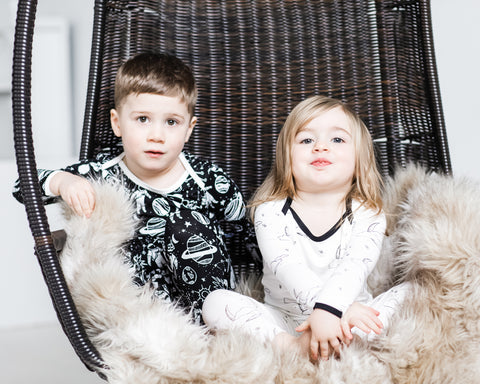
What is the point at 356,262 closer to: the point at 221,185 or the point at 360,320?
the point at 360,320

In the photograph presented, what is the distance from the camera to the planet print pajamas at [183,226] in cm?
104

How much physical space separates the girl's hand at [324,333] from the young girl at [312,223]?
6 cm

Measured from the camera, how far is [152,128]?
1065 millimetres

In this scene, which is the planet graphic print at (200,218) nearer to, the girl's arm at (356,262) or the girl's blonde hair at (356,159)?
the girl's blonde hair at (356,159)

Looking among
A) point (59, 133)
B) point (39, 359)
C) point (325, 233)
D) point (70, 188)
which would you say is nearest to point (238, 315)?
point (325, 233)

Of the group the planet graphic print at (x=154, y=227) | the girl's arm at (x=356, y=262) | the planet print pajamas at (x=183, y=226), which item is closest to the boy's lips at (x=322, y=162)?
the girl's arm at (x=356, y=262)

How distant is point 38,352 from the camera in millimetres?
1638

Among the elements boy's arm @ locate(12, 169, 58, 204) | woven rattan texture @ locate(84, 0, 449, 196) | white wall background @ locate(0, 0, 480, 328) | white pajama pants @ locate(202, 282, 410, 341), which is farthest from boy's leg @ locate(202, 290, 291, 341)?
white wall background @ locate(0, 0, 480, 328)

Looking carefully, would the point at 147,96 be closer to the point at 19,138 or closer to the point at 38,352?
the point at 19,138

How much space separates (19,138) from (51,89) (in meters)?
1.24

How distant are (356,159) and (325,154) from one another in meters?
0.08

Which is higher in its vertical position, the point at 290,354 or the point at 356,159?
the point at 356,159

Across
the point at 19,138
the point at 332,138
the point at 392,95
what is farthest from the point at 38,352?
the point at 392,95

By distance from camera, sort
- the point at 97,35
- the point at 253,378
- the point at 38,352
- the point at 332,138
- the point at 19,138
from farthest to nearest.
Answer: the point at 38,352
the point at 97,35
the point at 332,138
the point at 19,138
the point at 253,378
